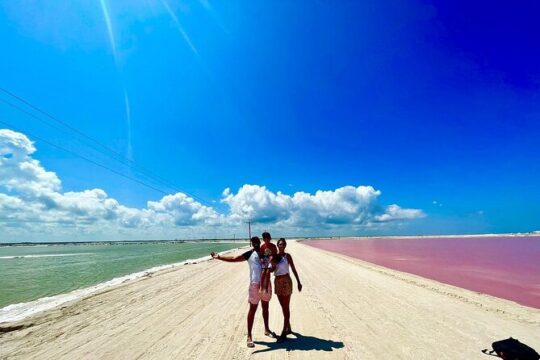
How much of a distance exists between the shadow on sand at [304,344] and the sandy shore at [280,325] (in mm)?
20

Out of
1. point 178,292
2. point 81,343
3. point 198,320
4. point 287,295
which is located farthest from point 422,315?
point 178,292

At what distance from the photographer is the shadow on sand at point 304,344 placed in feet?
20.1

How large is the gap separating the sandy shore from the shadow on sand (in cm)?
2

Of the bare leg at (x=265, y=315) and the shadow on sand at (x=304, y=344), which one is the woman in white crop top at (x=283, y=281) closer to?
the shadow on sand at (x=304, y=344)

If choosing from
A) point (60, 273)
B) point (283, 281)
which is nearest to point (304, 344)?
point (283, 281)

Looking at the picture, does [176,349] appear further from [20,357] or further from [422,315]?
[422,315]

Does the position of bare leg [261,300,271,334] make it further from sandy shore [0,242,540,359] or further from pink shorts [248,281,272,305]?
pink shorts [248,281,272,305]

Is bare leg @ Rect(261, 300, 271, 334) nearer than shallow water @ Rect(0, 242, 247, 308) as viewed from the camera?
Yes

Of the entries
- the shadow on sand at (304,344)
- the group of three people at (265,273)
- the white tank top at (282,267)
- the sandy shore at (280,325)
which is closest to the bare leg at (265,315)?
the group of three people at (265,273)

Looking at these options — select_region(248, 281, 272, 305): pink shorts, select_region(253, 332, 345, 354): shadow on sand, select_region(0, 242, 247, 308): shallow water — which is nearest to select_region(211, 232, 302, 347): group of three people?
select_region(248, 281, 272, 305): pink shorts

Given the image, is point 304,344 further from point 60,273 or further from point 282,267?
point 60,273

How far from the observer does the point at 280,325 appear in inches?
305

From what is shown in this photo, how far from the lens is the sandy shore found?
6.10 m

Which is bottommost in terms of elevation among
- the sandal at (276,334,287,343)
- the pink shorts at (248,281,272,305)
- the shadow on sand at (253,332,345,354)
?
the shadow on sand at (253,332,345,354)
